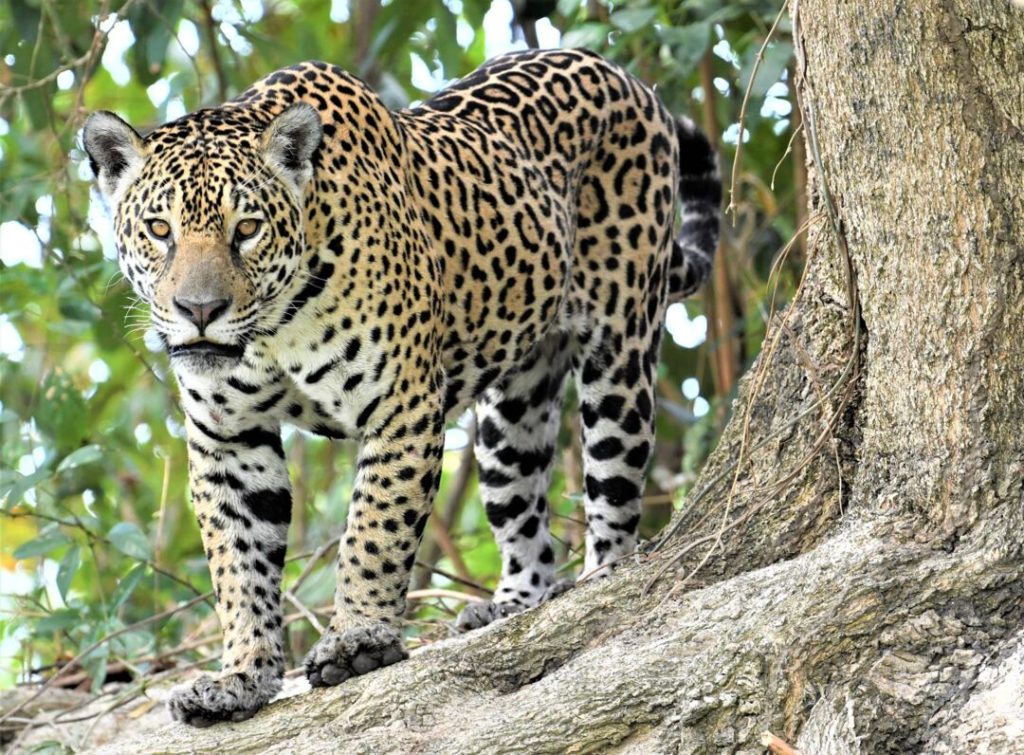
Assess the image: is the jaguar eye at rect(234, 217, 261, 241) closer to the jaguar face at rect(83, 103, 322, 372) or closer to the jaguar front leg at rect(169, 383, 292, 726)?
the jaguar face at rect(83, 103, 322, 372)

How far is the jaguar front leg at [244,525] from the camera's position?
5605mm

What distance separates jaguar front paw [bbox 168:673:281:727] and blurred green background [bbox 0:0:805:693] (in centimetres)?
106

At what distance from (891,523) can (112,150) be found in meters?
2.82

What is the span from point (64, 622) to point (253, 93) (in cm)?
279

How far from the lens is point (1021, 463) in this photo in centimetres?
433

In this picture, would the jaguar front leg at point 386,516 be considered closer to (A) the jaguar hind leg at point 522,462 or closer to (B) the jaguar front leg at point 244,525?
(B) the jaguar front leg at point 244,525

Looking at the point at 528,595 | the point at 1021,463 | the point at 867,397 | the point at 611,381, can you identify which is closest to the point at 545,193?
the point at 611,381

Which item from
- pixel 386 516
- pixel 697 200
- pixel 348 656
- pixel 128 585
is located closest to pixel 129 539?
pixel 128 585

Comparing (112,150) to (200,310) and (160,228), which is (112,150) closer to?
(160,228)

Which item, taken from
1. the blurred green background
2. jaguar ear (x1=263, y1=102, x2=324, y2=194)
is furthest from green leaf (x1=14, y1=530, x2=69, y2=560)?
jaguar ear (x1=263, y1=102, x2=324, y2=194)

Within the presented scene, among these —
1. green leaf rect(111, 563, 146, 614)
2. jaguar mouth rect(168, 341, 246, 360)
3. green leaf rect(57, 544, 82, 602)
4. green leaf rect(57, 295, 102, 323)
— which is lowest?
green leaf rect(111, 563, 146, 614)

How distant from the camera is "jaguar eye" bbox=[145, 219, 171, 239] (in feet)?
16.9

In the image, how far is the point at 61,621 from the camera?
728cm

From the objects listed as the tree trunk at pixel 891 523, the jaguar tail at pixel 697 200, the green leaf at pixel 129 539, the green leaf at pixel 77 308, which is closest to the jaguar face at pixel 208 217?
the tree trunk at pixel 891 523
